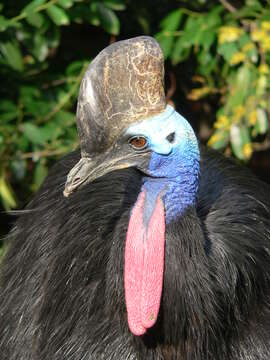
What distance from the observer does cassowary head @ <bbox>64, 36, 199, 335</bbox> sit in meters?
2.06

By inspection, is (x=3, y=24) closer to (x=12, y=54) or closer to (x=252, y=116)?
(x=12, y=54)

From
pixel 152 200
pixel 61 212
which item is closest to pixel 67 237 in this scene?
pixel 61 212

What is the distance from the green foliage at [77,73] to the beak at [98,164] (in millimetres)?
1356

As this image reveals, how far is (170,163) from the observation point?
83.2 inches

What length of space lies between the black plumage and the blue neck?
0.04 metres

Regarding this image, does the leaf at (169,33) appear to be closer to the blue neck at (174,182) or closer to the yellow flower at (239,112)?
the yellow flower at (239,112)

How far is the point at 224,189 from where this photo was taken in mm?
2627

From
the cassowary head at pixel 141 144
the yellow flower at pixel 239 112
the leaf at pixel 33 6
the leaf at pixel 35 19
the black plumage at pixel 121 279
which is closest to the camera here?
the cassowary head at pixel 141 144

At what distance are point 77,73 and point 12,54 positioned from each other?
319 millimetres

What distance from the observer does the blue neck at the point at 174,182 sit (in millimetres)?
2109

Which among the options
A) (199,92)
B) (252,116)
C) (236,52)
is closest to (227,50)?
(236,52)

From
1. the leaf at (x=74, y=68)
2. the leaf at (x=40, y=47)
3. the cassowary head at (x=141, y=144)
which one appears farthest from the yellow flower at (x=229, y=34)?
the cassowary head at (x=141, y=144)

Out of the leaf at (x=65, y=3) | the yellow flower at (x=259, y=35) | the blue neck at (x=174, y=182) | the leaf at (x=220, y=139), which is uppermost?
the blue neck at (x=174, y=182)

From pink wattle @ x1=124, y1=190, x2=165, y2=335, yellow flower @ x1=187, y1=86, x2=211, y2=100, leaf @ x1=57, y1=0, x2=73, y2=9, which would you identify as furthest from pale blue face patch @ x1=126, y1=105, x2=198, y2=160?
yellow flower @ x1=187, y1=86, x2=211, y2=100
